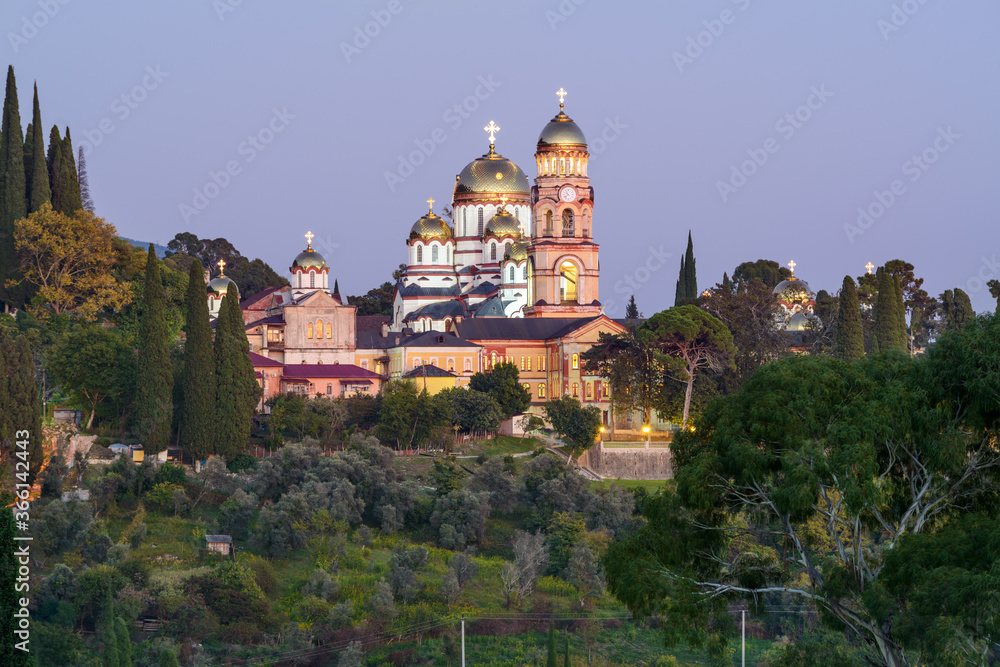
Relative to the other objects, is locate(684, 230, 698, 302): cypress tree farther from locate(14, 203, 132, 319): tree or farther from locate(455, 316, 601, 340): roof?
locate(14, 203, 132, 319): tree

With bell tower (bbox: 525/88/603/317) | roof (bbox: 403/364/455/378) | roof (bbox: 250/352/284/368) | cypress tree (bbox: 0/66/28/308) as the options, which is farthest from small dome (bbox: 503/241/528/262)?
cypress tree (bbox: 0/66/28/308)

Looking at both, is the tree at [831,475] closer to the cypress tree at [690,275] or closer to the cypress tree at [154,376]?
the cypress tree at [154,376]

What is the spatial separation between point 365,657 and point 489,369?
31.6m

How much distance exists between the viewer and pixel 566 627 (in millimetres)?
40125

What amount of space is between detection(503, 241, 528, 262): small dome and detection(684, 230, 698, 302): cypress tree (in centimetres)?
906

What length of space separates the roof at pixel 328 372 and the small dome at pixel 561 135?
17.1m

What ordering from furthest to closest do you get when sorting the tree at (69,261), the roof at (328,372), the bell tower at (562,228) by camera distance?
the bell tower at (562,228) < the roof at (328,372) < the tree at (69,261)

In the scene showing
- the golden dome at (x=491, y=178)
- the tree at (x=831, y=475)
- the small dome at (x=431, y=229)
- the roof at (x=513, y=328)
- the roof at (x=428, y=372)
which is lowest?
the tree at (x=831, y=475)

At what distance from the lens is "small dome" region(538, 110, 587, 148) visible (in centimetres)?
7650

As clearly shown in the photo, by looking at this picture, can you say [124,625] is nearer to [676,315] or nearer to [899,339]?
[676,315]

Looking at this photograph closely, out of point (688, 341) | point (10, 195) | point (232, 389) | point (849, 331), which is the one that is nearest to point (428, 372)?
point (688, 341)

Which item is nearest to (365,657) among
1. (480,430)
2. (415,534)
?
(415,534)

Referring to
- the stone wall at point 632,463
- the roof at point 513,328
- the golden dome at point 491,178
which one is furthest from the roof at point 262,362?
the golden dome at point 491,178

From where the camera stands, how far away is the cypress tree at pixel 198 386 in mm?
49094
